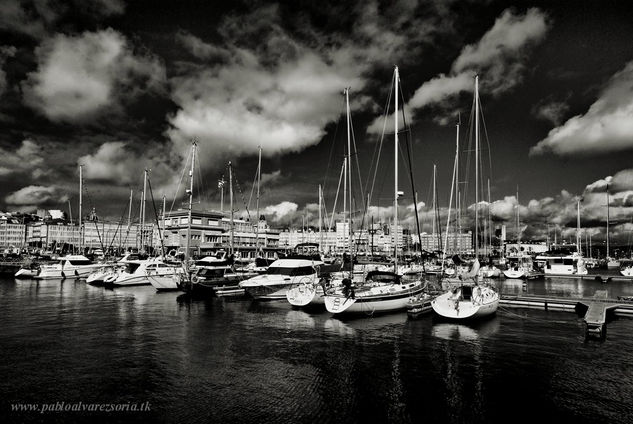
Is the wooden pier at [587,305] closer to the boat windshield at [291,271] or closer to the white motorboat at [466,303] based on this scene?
the white motorboat at [466,303]

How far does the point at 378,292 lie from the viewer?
102ft

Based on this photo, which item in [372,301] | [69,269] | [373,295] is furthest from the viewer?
[69,269]

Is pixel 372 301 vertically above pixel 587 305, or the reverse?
pixel 372 301

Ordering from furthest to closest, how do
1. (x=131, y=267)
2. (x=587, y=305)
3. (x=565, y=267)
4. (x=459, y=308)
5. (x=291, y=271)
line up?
(x=565, y=267), (x=131, y=267), (x=291, y=271), (x=587, y=305), (x=459, y=308)

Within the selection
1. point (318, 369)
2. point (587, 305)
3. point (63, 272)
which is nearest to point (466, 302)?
point (587, 305)

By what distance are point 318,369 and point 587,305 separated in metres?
26.9

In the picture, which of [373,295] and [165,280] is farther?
[165,280]

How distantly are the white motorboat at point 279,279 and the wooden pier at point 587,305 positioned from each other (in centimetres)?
1968

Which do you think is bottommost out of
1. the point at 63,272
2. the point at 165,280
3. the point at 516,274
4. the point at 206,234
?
the point at 516,274

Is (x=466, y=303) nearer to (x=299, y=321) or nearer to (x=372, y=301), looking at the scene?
(x=372, y=301)

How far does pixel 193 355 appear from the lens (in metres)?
20.5

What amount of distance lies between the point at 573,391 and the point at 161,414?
15.5 m

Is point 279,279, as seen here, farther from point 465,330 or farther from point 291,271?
point 465,330

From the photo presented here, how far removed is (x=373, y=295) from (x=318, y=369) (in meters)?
13.2
